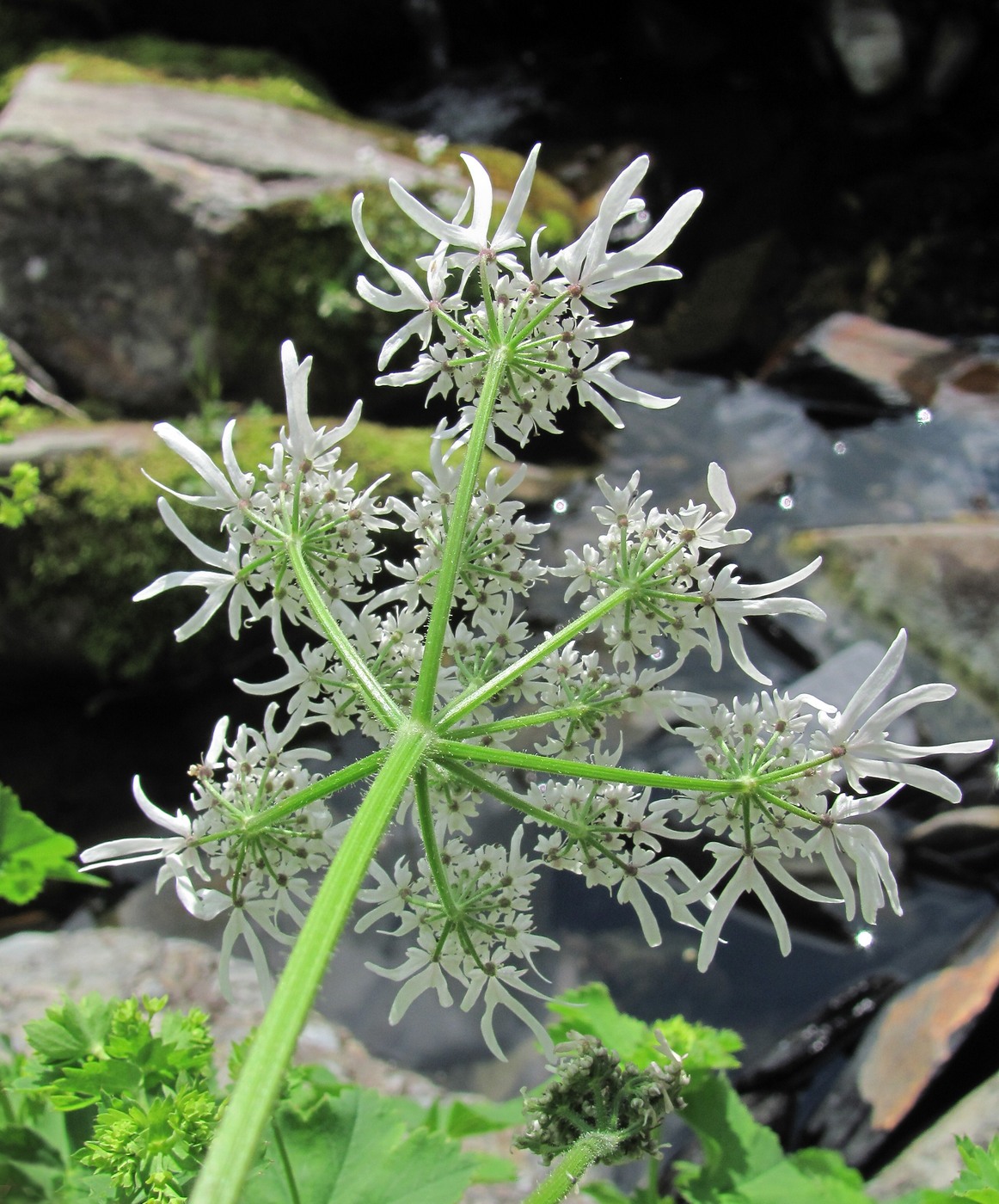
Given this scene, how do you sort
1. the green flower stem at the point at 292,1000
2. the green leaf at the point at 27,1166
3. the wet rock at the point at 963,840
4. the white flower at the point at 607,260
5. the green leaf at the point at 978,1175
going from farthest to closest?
the wet rock at the point at 963,840, the green leaf at the point at 27,1166, the green leaf at the point at 978,1175, the white flower at the point at 607,260, the green flower stem at the point at 292,1000

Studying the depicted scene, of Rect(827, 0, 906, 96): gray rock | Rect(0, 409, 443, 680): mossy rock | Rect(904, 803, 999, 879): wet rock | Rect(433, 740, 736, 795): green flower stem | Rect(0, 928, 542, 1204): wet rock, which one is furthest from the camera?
Rect(827, 0, 906, 96): gray rock

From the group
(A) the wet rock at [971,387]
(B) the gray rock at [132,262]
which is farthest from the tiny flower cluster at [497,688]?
(A) the wet rock at [971,387]

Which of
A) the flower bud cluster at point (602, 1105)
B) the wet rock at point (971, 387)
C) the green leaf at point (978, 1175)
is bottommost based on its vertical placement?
the wet rock at point (971, 387)

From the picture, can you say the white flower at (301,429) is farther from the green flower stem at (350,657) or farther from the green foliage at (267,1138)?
the green foliage at (267,1138)

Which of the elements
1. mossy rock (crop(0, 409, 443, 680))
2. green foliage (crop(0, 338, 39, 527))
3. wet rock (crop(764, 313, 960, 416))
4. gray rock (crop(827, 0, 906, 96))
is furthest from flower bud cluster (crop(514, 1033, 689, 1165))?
gray rock (crop(827, 0, 906, 96))

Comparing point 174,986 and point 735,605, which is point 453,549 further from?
point 174,986

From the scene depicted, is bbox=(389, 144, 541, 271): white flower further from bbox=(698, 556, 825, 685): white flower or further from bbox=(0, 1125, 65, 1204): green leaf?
bbox=(0, 1125, 65, 1204): green leaf
